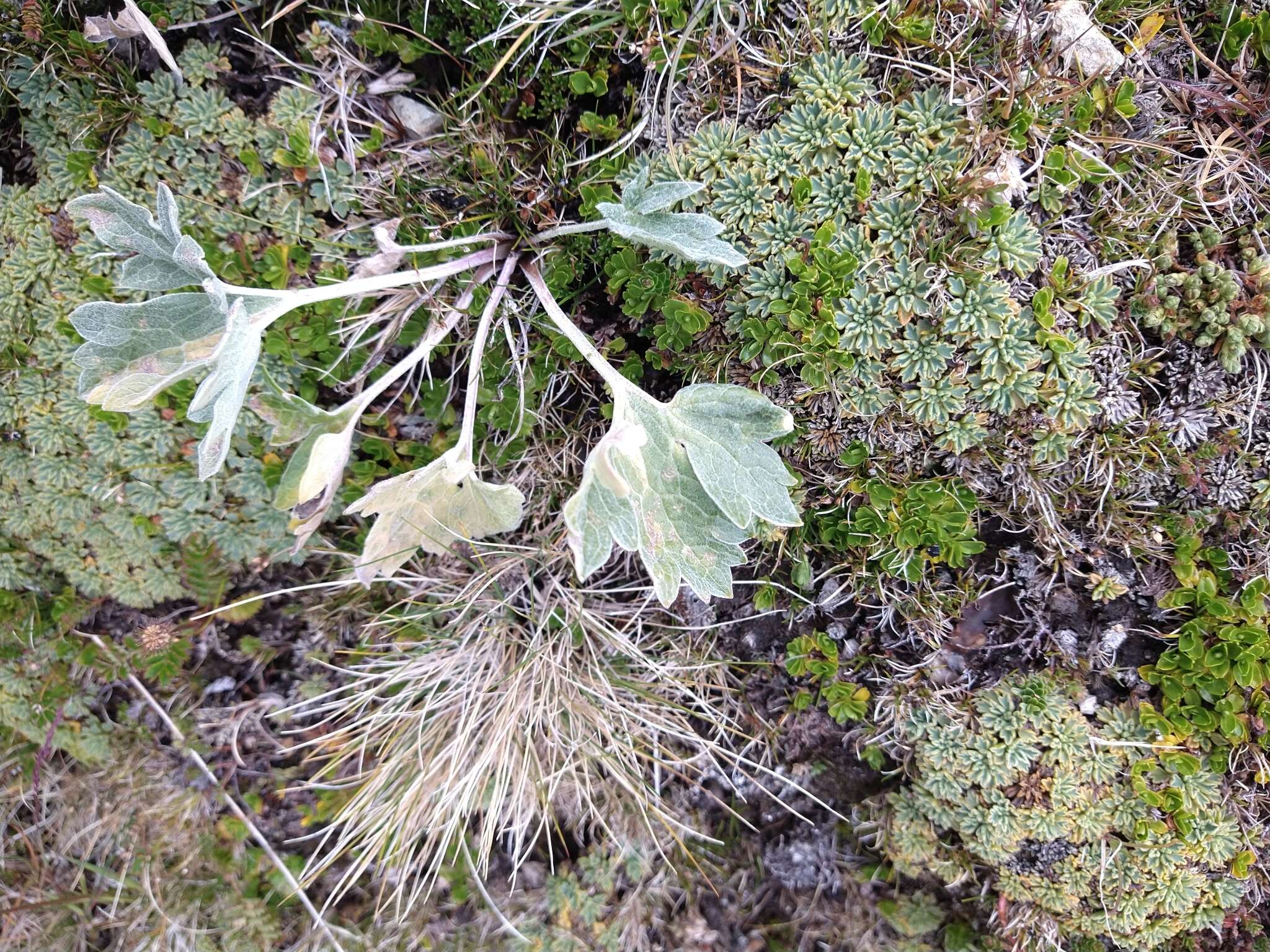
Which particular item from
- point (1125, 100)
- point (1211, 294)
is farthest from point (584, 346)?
point (1211, 294)

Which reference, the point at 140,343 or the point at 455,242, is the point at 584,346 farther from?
the point at 140,343

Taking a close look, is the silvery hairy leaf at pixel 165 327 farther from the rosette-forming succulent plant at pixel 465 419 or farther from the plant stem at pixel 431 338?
the plant stem at pixel 431 338

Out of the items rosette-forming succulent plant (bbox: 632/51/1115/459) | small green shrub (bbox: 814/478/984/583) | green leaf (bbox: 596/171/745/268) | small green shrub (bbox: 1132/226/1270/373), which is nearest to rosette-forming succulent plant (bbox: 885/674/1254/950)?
small green shrub (bbox: 814/478/984/583)

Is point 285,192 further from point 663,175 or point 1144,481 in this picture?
point 1144,481

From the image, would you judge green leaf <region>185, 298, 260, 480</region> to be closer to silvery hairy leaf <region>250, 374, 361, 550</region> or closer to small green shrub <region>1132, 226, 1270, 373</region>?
silvery hairy leaf <region>250, 374, 361, 550</region>

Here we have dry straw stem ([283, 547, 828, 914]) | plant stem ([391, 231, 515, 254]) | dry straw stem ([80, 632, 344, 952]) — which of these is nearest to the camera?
plant stem ([391, 231, 515, 254])

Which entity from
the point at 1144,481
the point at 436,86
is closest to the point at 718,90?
the point at 436,86
